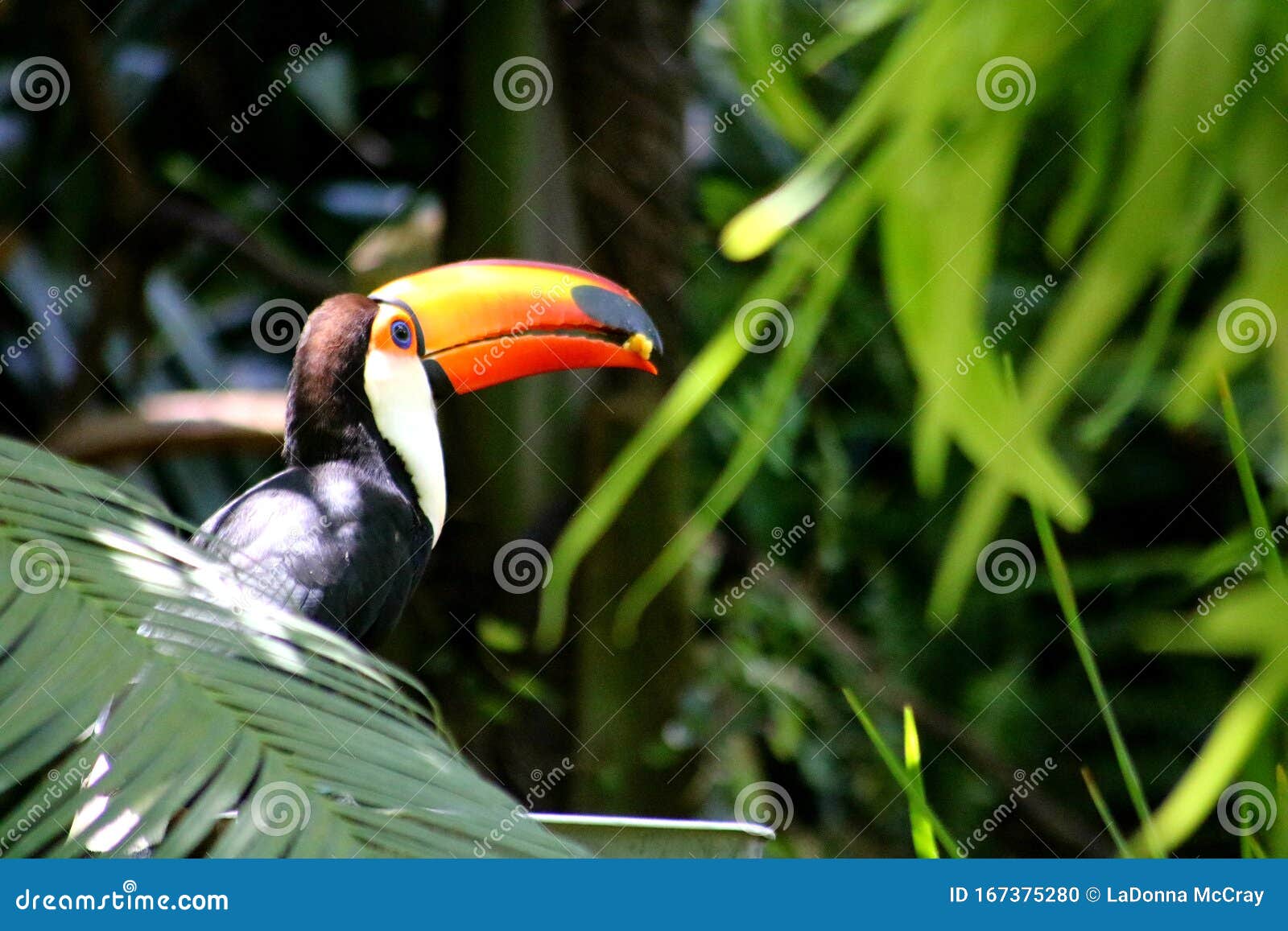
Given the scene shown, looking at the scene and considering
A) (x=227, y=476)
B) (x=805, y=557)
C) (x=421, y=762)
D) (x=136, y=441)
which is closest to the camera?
(x=421, y=762)

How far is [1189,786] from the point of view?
1.64ft

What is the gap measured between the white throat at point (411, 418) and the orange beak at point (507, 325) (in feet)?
0.12

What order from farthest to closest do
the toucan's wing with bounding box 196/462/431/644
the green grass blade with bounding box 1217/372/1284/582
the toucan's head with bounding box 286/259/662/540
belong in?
the toucan's head with bounding box 286/259/662/540 → the toucan's wing with bounding box 196/462/431/644 → the green grass blade with bounding box 1217/372/1284/582

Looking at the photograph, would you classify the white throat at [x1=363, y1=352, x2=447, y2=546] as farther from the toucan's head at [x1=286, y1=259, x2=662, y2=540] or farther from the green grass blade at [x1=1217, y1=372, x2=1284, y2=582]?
the green grass blade at [x1=1217, y1=372, x2=1284, y2=582]

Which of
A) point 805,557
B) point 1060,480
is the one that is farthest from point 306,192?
point 1060,480

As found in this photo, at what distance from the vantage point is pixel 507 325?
1511 mm

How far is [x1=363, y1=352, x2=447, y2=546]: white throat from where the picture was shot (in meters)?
1.45

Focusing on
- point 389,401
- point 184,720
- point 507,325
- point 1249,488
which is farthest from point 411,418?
point 1249,488

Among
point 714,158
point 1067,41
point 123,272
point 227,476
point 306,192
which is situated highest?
point 1067,41

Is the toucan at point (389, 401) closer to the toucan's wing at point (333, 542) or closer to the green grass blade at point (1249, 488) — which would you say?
the toucan's wing at point (333, 542)

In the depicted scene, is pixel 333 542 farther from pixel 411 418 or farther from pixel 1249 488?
pixel 1249 488

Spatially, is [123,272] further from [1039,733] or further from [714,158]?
[1039,733]

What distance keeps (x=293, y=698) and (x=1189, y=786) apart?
39 cm

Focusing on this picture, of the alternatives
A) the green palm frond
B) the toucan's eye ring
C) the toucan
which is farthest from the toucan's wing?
the green palm frond
